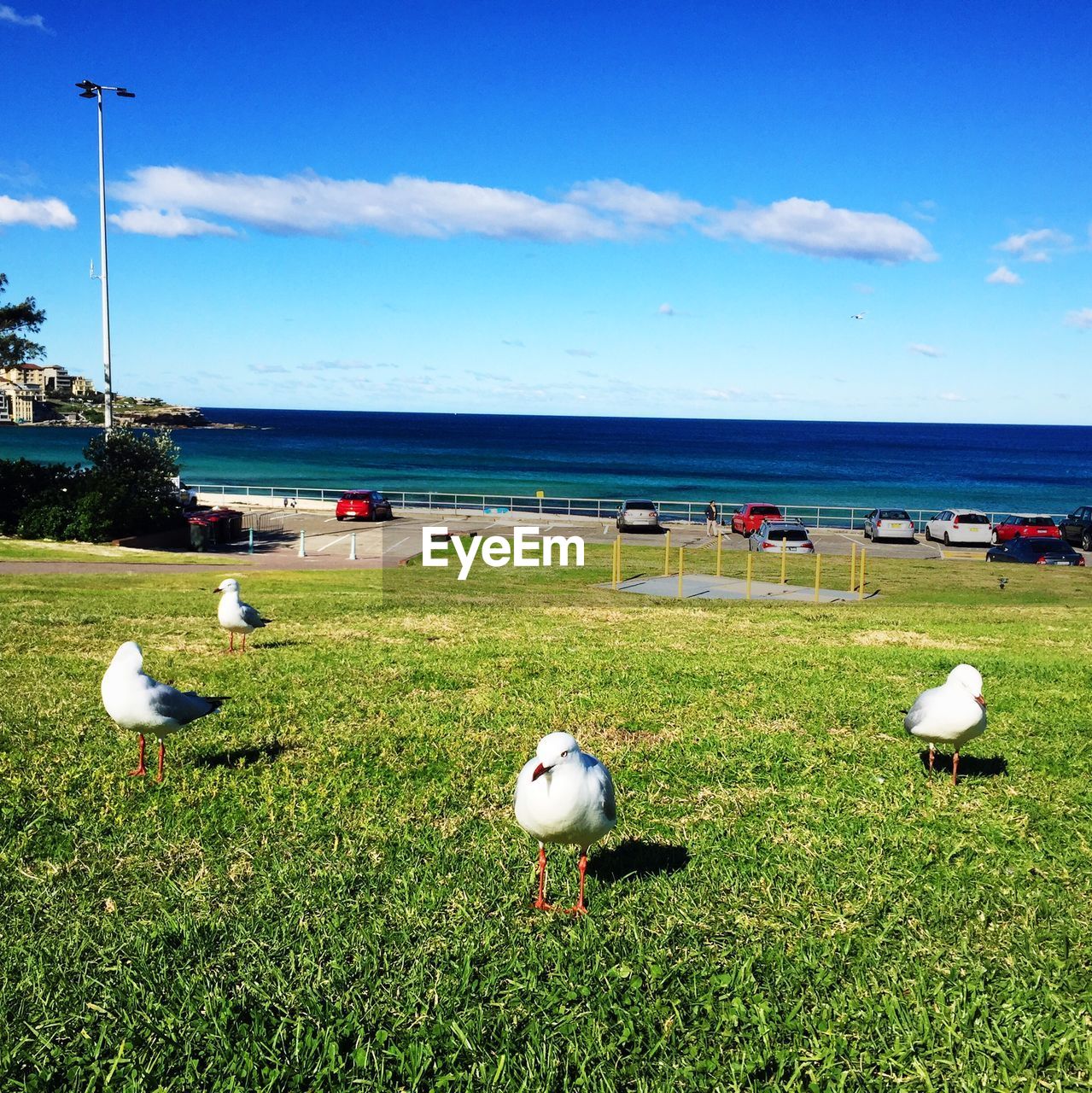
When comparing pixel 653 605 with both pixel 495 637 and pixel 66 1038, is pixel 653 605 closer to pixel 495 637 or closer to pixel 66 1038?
pixel 495 637

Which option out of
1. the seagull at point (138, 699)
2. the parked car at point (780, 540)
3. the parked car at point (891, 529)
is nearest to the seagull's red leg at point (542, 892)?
the seagull at point (138, 699)

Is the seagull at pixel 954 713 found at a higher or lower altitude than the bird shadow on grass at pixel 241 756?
higher

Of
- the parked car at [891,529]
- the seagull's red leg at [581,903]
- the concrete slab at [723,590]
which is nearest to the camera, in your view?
the seagull's red leg at [581,903]

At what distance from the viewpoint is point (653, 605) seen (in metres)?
17.9

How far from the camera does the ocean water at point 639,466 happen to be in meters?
87.4

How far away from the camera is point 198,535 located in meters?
32.2

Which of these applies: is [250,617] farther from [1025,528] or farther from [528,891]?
[1025,528]

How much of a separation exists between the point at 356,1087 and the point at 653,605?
14608 millimetres

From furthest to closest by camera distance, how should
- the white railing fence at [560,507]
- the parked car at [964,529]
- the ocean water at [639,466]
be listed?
the ocean water at [639,466] → the white railing fence at [560,507] → the parked car at [964,529]

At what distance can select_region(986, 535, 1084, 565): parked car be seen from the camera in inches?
1113

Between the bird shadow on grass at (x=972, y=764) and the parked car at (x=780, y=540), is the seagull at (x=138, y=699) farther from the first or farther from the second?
the parked car at (x=780, y=540)

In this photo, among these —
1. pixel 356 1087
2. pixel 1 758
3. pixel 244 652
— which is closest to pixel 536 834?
pixel 356 1087

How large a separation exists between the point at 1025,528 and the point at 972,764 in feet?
115

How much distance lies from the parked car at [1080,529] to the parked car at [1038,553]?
306 inches
